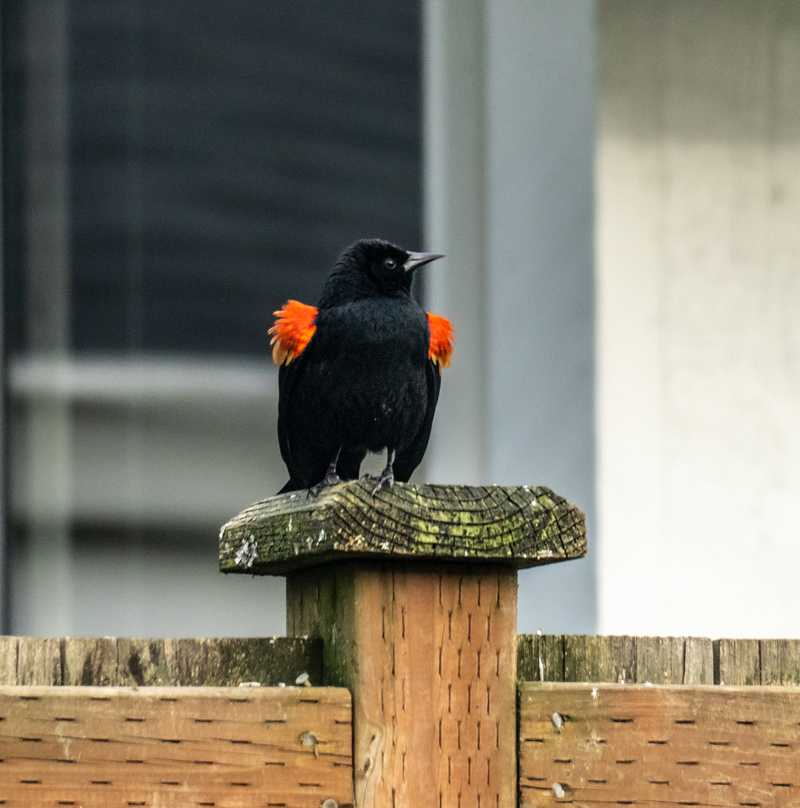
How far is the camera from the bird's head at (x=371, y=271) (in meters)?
3.16

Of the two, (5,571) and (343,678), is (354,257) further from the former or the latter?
(343,678)

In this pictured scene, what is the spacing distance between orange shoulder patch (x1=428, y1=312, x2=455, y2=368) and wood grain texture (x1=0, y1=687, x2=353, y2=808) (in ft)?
5.86

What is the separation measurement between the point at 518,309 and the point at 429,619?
10.2ft

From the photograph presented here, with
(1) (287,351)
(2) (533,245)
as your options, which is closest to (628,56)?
(2) (533,245)

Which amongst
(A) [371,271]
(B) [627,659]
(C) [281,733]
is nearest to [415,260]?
(A) [371,271]

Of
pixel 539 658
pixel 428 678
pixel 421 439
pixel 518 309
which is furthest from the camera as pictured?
pixel 518 309

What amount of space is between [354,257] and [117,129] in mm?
1343

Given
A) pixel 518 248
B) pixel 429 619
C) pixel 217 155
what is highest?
pixel 217 155

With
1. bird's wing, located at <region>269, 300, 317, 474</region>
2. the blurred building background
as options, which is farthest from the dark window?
bird's wing, located at <region>269, 300, 317, 474</region>

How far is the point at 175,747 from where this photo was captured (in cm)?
130

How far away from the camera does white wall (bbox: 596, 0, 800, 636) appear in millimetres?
4266

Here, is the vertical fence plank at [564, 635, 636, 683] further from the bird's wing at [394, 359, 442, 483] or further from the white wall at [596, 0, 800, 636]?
the white wall at [596, 0, 800, 636]

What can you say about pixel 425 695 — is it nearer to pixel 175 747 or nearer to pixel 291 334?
pixel 175 747

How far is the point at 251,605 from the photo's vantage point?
4.37 metres
